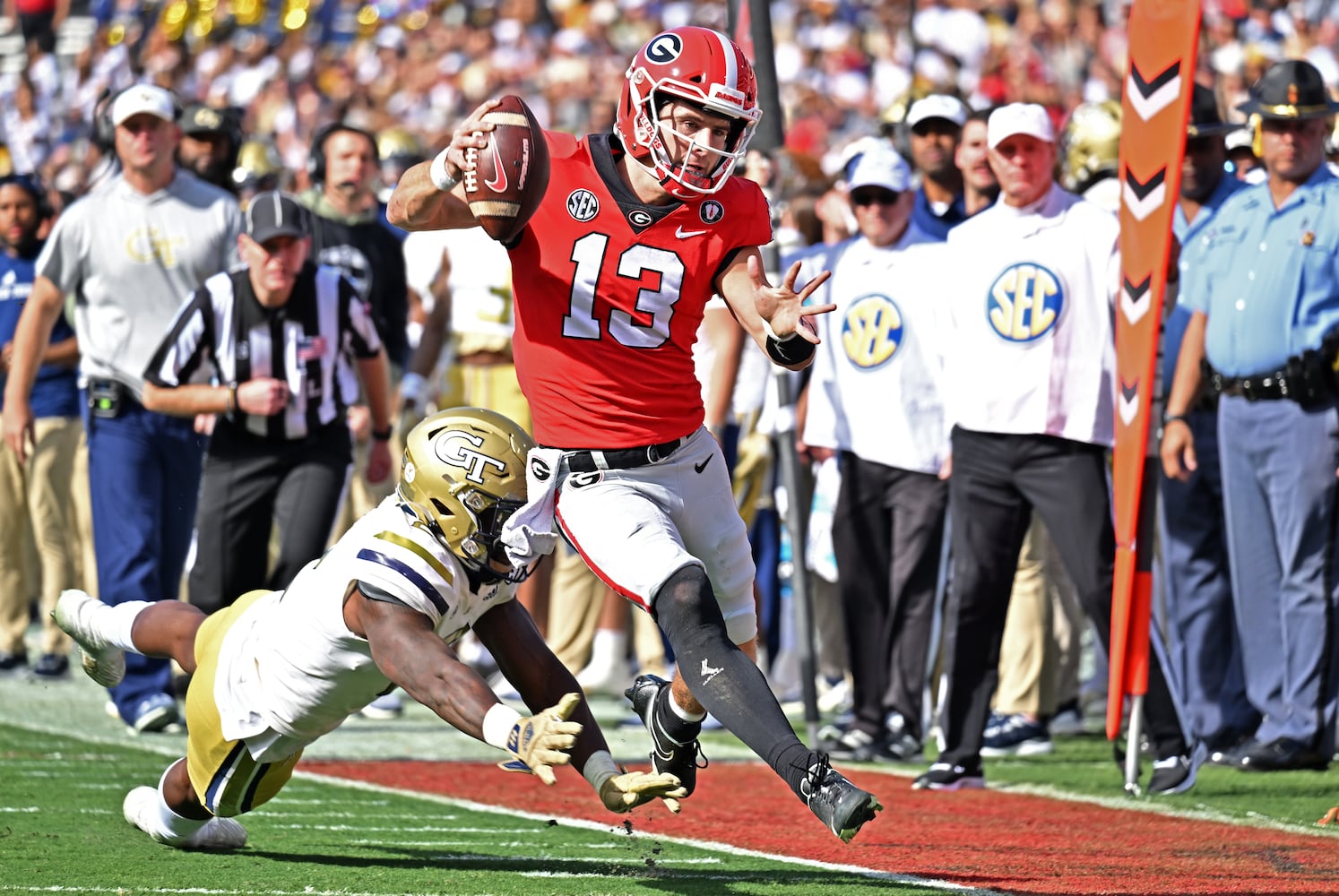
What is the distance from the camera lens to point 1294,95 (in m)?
7.65

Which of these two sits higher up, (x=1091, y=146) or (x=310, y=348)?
(x=1091, y=146)

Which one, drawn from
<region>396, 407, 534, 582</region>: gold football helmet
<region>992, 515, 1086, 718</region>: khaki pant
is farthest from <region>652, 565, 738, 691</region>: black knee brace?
<region>992, 515, 1086, 718</region>: khaki pant

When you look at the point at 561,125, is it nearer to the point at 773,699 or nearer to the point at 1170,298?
the point at 1170,298

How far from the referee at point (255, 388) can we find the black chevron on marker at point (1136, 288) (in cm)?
316

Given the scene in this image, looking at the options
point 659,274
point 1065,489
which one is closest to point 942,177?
point 1065,489

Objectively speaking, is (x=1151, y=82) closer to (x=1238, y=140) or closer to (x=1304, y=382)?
(x=1304, y=382)

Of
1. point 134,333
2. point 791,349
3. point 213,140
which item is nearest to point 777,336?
point 791,349

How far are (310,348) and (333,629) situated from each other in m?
3.18

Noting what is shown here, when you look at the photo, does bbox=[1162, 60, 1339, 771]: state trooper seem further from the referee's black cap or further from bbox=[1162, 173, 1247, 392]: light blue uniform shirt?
the referee's black cap

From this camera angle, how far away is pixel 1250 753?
25.0 feet

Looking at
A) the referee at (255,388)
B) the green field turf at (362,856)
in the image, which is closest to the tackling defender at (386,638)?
the green field turf at (362,856)

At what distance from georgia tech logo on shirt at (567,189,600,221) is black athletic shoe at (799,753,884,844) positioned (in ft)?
5.08

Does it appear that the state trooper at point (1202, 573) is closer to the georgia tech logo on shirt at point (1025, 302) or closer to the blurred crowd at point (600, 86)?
the blurred crowd at point (600, 86)

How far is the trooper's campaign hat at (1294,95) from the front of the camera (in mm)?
7645
